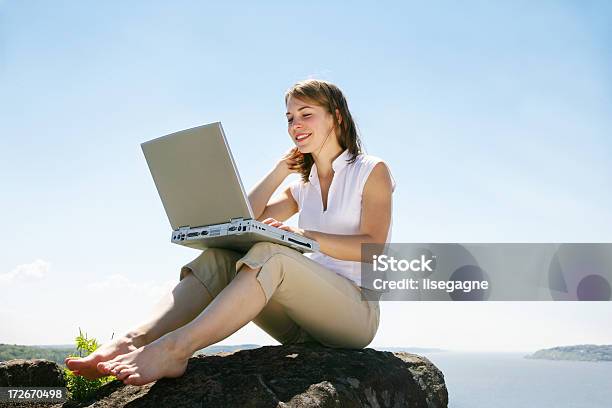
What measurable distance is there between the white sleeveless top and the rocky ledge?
0.45 meters

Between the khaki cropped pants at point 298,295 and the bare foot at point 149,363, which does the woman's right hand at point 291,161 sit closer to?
the khaki cropped pants at point 298,295

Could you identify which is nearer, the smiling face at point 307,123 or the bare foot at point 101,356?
the bare foot at point 101,356

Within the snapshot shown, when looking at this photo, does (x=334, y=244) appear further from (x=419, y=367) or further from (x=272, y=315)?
(x=419, y=367)

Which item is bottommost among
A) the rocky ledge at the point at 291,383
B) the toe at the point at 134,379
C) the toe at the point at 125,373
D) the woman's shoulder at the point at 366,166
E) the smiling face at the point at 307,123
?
the rocky ledge at the point at 291,383

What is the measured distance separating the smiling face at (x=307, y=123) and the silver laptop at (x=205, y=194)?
0.79m

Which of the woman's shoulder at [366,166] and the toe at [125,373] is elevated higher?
the woman's shoulder at [366,166]

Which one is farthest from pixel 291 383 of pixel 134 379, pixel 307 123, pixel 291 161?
pixel 291 161

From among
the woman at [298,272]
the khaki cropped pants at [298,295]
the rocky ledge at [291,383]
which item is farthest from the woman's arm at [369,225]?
the rocky ledge at [291,383]

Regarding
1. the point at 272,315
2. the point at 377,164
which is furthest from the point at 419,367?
the point at 377,164

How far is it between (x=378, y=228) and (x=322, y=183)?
0.60 meters

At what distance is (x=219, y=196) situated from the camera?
2834 millimetres

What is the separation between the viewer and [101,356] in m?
2.71

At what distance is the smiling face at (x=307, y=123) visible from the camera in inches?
139

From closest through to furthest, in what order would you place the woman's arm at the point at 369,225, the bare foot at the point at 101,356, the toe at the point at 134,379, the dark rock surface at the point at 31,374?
the toe at the point at 134,379 < the bare foot at the point at 101,356 < the woman's arm at the point at 369,225 < the dark rock surface at the point at 31,374
